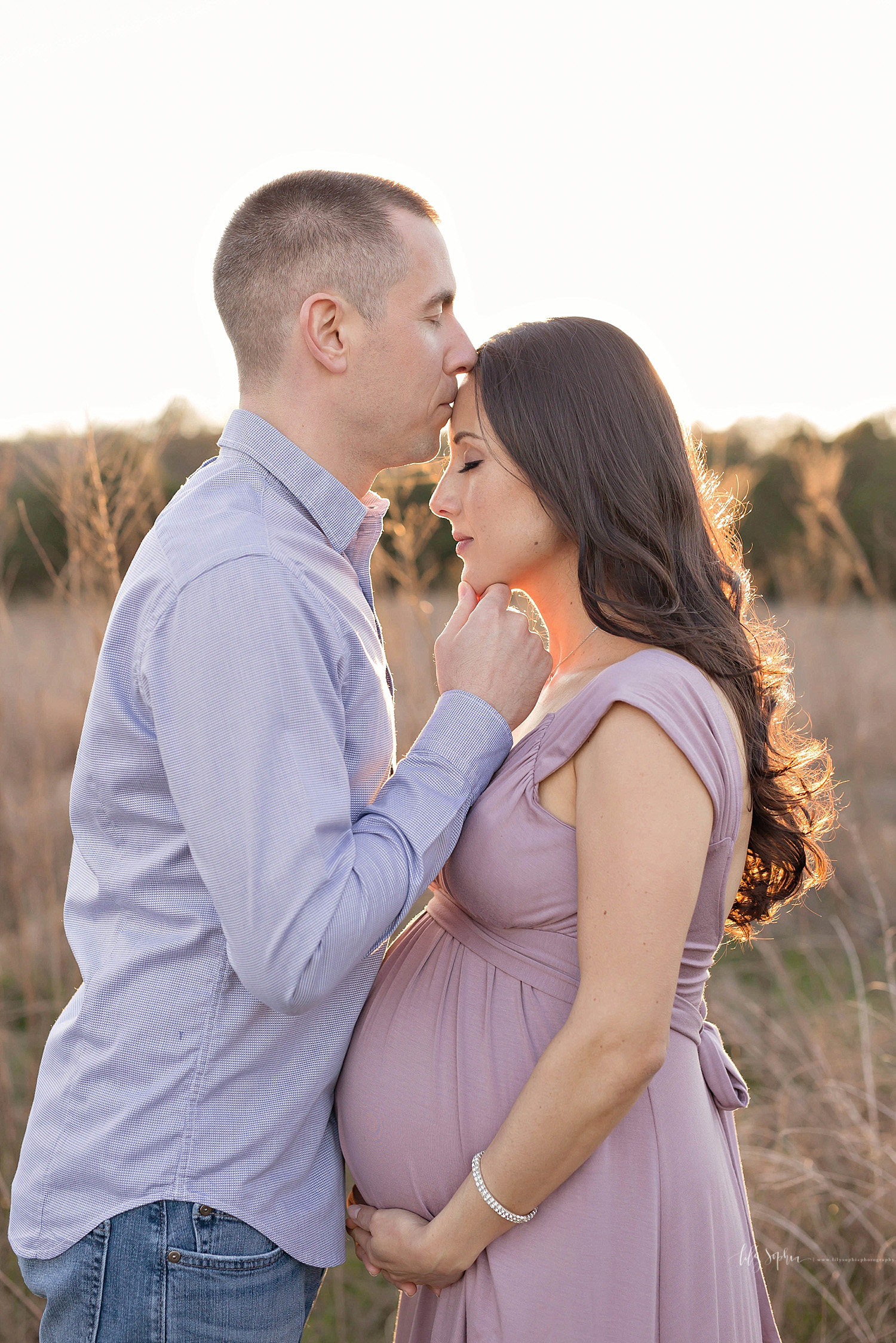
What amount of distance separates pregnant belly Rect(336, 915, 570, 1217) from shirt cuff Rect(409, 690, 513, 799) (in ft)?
1.25

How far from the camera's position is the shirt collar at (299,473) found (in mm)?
1720

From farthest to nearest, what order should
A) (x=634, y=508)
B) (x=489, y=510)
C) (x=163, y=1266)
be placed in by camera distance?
1. (x=489, y=510)
2. (x=634, y=508)
3. (x=163, y=1266)

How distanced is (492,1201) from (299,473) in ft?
4.01

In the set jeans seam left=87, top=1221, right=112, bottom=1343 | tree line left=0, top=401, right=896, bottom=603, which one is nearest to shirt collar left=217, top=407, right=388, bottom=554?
tree line left=0, top=401, right=896, bottom=603

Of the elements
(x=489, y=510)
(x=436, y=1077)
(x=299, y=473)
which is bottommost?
(x=436, y=1077)

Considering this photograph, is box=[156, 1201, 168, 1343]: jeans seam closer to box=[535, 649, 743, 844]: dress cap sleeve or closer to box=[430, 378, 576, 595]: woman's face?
box=[535, 649, 743, 844]: dress cap sleeve

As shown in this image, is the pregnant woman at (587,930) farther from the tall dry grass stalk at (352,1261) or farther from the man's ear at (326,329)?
the tall dry grass stalk at (352,1261)

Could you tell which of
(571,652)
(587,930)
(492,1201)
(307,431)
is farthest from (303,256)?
(492,1201)

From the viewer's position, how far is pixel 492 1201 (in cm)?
163

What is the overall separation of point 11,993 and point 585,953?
394cm

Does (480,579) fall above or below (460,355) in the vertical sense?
below

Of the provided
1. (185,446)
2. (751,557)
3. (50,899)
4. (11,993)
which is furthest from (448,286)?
(751,557)

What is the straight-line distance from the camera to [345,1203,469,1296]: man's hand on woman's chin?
167 cm

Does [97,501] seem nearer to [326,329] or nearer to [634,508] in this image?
[326,329]
